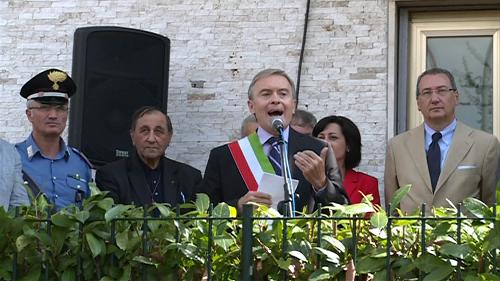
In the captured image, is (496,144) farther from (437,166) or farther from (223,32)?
(223,32)

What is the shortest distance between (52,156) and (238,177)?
4.29 ft

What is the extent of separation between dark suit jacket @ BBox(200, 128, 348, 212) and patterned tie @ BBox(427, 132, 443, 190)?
98 centimetres

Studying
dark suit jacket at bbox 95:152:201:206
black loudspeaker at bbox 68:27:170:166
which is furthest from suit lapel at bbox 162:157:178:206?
black loudspeaker at bbox 68:27:170:166

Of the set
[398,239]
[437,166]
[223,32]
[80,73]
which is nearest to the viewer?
[398,239]

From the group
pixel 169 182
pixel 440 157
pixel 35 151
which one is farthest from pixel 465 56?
pixel 35 151

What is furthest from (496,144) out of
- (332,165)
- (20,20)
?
(20,20)

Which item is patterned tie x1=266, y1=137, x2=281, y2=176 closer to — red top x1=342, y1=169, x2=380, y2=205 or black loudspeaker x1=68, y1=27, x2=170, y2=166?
red top x1=342, y1=169, x2=380, y2=205

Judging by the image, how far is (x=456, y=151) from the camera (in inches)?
300

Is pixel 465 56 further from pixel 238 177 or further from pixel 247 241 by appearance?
pixel 247 241

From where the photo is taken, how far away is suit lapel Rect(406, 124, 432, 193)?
24.9 feet

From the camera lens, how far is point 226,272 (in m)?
5.29

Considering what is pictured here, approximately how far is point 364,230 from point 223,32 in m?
4.83

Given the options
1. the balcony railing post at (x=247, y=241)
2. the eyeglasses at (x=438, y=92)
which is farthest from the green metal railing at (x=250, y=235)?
the eyeglasses at (x=438, y=92)

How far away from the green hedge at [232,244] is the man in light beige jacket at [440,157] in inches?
86.8
